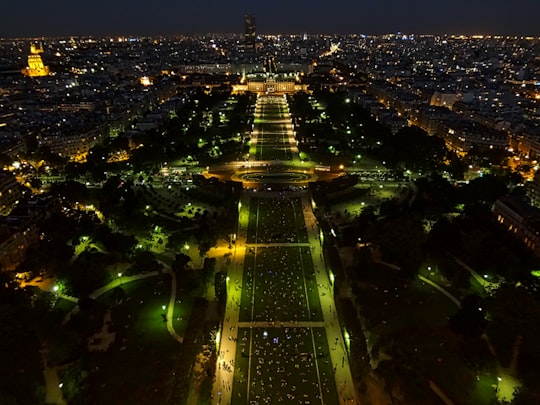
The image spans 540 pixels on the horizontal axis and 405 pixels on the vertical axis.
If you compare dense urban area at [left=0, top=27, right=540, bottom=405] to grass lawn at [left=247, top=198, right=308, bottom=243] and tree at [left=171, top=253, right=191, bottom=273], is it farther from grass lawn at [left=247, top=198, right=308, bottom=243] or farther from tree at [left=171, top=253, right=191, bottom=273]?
tree at [left=171, top=253, right=191, bottom=273]

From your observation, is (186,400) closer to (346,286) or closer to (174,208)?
(346,286)

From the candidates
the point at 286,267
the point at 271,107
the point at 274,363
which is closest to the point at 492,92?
Answer: the point at 271,107

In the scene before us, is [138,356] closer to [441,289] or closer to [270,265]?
[270,265]

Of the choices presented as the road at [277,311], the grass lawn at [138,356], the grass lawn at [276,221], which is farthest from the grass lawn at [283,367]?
the grass lawn at [276,221]

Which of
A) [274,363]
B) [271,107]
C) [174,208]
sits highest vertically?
[274,363]

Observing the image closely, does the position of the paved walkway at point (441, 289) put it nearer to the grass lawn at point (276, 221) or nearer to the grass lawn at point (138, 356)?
the grass lawn at point (276, 221)

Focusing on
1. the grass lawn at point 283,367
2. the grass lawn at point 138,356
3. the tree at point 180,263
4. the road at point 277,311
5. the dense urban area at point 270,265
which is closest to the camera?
the grass lawn at point 138,356

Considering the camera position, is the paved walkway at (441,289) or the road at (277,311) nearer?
the road at (277,311)
